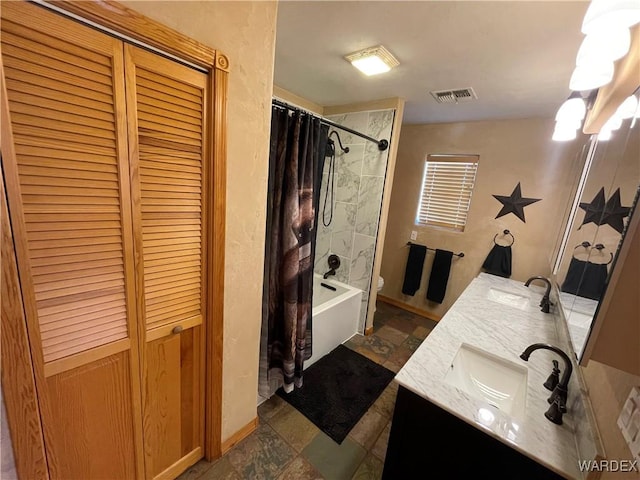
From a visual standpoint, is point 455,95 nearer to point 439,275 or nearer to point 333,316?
point 439,275

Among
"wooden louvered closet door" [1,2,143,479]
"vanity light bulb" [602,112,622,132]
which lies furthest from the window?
"wooden louvered closet door" [1,2,143,479]

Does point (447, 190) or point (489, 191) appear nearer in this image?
point (489, 191)

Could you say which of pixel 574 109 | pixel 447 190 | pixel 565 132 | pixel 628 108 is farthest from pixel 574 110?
pixel 447 190

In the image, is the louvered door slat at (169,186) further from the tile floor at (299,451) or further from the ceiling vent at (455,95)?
the ceiling vent at (455,95)

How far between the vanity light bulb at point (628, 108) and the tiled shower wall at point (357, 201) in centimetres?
151

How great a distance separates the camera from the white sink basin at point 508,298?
1.90 metres

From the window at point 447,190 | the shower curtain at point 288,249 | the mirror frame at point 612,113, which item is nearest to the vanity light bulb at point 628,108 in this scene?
the mirror frame at point 612,113

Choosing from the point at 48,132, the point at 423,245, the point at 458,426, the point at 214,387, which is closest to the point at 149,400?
the point at 214,387

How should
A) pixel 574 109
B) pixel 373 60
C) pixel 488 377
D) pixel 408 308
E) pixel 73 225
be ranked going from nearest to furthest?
1. pixel 73 225
2. pixel 488 377
3. pixel 574 109
4. pixel 373 60
5. pixel 408 308

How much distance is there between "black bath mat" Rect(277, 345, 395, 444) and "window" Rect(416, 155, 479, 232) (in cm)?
190

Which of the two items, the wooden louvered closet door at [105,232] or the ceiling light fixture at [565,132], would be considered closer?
the wooden louvered closet door at [105,232]

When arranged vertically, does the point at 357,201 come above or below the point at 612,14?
below

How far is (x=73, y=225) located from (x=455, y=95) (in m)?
2.60

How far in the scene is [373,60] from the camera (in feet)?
5.38
